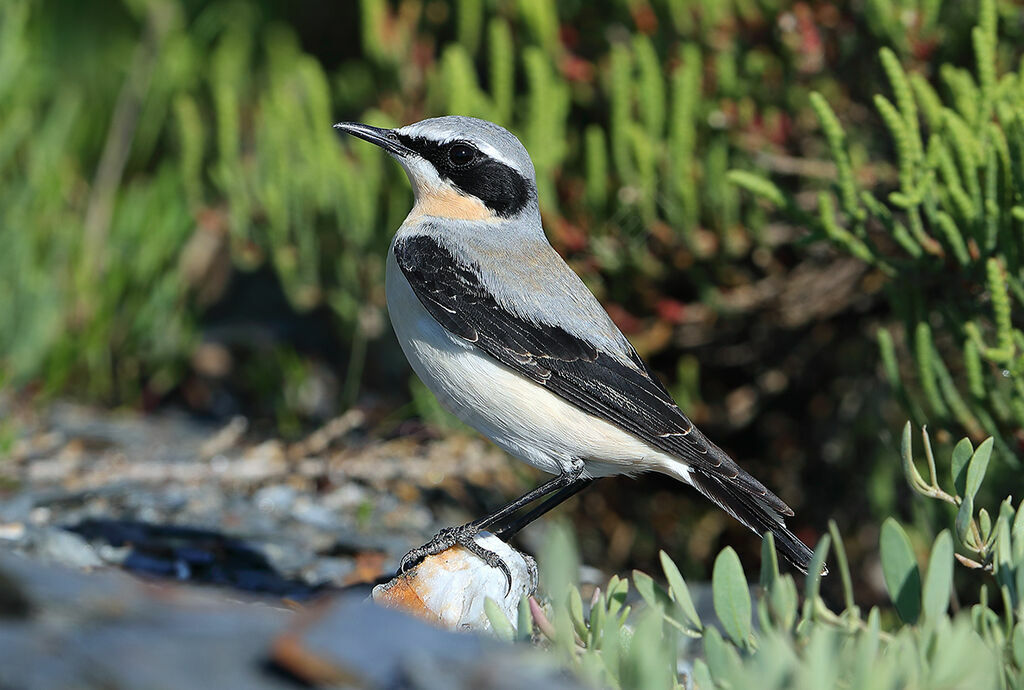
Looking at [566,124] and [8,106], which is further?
[8,106]

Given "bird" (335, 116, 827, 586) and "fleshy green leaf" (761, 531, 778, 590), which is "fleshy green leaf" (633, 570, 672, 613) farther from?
"bird" (335, 116, 827, 586)

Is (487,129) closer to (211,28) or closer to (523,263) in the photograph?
→ (523,263)

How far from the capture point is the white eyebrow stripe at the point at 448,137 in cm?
345

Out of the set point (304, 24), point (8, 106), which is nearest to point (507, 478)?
point (8, 106)

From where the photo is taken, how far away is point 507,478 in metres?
4.69

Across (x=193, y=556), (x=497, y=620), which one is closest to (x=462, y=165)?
(x=193, y=556)

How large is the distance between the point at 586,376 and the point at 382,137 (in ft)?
3.54

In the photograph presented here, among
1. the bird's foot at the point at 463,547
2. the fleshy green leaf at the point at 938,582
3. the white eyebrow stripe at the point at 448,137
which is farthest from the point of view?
the white eyebrow stripe at the point at 448,137

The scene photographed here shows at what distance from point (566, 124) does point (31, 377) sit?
281 centimetres

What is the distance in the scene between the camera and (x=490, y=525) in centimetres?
325

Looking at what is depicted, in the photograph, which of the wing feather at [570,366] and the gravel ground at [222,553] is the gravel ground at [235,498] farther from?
the wing feather at [570,366]

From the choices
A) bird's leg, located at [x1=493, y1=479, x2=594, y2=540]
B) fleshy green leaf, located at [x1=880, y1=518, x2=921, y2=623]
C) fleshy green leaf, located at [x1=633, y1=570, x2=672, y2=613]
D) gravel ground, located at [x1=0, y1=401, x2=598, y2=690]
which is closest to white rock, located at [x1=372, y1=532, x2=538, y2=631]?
gravel ground, located at [x1=0, y1=401, x2=598, y2=690]

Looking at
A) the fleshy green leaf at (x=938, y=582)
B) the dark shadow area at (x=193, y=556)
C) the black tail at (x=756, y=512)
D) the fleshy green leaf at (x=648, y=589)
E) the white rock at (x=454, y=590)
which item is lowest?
the dark shadow area at (x=193, y=556)

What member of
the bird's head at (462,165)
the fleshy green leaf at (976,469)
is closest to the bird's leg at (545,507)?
the bird's head at (462,165)
